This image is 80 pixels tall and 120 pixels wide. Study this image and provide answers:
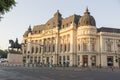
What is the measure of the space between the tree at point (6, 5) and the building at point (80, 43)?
6968cm

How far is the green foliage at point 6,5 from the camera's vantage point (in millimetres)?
12516

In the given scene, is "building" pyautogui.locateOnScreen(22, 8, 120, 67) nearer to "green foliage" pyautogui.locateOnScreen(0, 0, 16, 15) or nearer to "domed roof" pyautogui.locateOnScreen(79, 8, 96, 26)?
"domed roof" pyautogui.locateOnScreen(79, 8, 96, 26)

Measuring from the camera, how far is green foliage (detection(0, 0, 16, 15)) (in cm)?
1252

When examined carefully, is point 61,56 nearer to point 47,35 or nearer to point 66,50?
point 66,50

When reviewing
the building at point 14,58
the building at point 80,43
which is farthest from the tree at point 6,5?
the building at point 14,58

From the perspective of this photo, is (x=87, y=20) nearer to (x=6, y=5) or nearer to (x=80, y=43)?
(x=80, y=43)

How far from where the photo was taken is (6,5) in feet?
42.3

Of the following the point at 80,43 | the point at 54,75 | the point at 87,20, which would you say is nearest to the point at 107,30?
the point at 87,20

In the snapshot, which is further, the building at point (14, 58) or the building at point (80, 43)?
the building at point (80, 43)

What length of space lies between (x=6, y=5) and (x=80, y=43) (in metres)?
83.1

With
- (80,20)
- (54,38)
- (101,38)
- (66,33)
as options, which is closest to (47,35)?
(54,38)

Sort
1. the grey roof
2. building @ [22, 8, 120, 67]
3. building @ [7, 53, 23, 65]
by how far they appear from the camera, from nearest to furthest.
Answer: building @ [7, 53, 23, 65], building @ [22, 8, 120, 67], the grey roof

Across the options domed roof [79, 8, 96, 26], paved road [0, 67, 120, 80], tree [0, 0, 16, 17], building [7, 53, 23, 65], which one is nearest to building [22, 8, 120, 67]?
domed roof [79, 8, 96, 26]

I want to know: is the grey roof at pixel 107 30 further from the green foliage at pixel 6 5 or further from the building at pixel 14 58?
the green foliage at pixel 6 5
